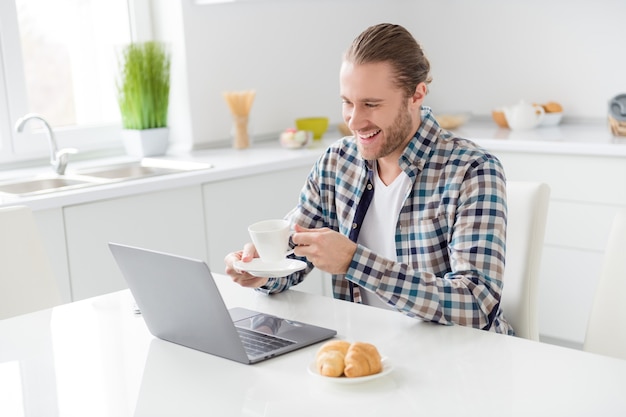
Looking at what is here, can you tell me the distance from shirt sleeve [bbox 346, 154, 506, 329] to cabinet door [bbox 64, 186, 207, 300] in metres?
1.35

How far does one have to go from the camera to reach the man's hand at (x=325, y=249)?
5.37 ft

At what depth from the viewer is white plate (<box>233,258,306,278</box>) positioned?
1612 millimetres

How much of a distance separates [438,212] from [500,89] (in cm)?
240

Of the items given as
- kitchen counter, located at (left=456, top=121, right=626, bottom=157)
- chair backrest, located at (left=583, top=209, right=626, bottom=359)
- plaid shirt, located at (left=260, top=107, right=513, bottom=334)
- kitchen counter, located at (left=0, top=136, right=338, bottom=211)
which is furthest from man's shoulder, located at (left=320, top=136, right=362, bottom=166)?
kitchen counter, located at (left=456, top=121, right=626, bottom=157)

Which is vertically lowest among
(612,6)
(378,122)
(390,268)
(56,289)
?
(56,289)

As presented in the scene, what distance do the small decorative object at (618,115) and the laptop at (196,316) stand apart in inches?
84.7

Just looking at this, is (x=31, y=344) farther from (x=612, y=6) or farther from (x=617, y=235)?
(x=612, y=6)

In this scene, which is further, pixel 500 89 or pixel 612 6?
pixel 500 89

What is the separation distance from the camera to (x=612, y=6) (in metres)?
3.73

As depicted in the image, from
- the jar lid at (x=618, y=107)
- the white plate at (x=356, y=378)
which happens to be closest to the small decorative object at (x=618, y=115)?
the jar lid at (x=618, y=107)

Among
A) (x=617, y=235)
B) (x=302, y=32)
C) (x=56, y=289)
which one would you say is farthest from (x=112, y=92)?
(x=617, y=235)

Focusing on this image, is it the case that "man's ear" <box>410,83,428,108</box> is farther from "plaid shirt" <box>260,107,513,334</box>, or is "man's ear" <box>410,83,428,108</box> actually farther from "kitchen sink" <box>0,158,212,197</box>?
"kitchen sink" <box>0,158,212,197</box>

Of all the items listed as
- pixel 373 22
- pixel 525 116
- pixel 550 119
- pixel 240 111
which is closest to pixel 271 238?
pixel 240 111

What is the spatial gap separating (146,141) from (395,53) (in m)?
1.82
